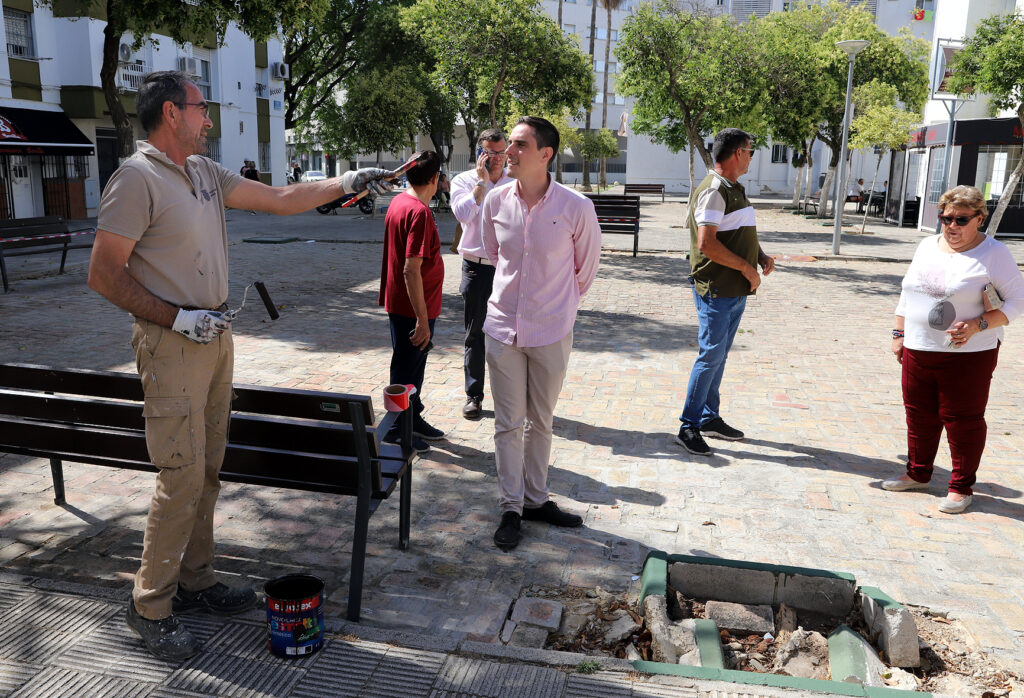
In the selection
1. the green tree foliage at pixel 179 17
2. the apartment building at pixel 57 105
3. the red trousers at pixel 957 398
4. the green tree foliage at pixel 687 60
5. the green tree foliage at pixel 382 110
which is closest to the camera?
the red trousers at pixel 957 398

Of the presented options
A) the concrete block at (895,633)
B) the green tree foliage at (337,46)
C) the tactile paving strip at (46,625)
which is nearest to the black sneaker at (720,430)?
the concrete block at (895,633)

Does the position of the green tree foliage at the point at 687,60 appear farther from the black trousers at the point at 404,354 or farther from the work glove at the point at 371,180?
the work glove at the point at 371,180

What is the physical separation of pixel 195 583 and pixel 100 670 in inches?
20.0

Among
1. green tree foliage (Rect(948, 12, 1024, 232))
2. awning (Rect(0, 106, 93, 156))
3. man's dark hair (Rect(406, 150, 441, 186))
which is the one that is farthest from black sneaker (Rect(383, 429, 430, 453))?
awning (Rect(0, 106, 93, 156))

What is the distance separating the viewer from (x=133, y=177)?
111 inches

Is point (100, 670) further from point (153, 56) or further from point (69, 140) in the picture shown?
point (153, 56)

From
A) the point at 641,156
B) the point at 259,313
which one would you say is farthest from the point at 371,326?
the point at 641,156

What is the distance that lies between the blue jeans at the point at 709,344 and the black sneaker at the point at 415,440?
1704mm

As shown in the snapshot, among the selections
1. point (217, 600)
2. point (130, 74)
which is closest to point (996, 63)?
point (217, 600)

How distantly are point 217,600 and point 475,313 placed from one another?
311 centimetres

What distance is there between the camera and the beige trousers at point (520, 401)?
4.07m

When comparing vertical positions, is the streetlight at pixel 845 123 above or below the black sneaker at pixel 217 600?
above

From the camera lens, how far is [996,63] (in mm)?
14695

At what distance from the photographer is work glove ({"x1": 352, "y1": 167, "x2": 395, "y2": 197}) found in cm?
329
